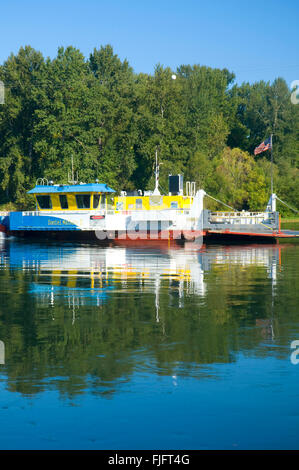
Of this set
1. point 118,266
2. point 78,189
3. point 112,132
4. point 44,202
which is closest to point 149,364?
point 118,266

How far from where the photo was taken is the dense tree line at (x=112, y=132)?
85562 mm

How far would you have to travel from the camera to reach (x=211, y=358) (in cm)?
1415

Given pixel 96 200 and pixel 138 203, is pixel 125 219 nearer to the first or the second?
pixel 138 203

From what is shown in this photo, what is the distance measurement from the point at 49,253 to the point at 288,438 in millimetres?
35938

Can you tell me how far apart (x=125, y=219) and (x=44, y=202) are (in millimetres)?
7482

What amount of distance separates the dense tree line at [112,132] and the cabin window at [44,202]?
25.2 m

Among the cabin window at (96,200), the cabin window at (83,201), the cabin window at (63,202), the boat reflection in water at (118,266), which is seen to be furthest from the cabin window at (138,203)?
the cabin window at (63,202)

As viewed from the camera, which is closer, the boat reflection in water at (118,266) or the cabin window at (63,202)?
the boat reflection in water at (118,266)

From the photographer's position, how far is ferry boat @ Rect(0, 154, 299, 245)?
5497 centimetres

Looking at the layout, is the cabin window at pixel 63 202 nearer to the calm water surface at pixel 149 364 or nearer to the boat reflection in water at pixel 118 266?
the boat reflection in water at pixel 118 266

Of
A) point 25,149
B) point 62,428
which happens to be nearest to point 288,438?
point 62,428

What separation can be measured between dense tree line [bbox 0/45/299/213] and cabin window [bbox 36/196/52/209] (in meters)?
25.2
